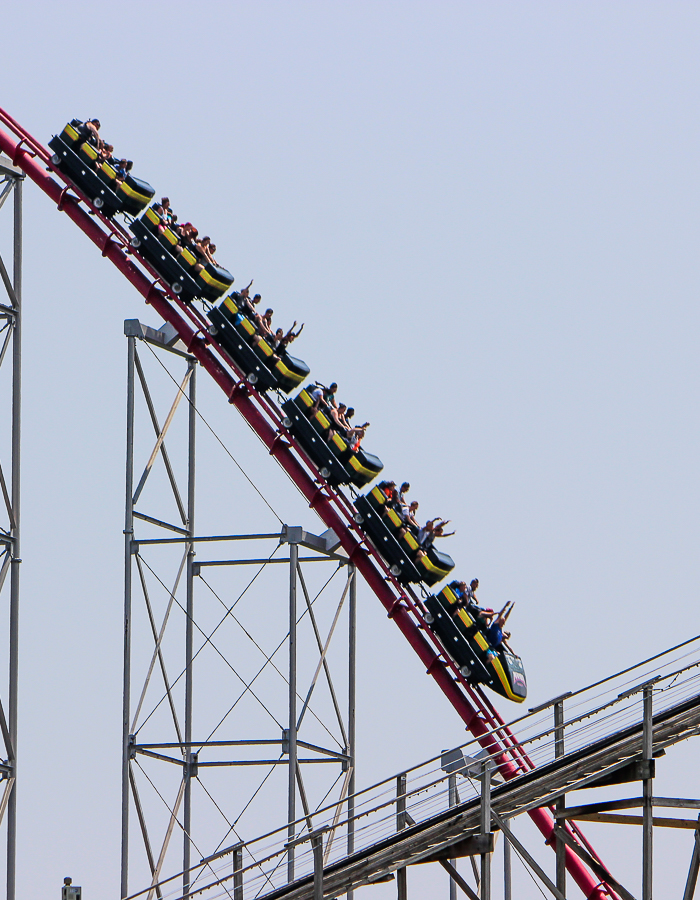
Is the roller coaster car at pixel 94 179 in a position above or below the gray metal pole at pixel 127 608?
above

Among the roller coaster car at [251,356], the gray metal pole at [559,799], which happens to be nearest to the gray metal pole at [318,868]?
the gray metal pole at [559,799]

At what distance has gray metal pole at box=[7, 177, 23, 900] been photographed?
14.7 metres

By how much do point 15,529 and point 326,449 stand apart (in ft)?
10.8

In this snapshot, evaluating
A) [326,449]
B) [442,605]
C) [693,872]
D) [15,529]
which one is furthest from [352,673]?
[693,872]

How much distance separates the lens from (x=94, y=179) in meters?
18.2

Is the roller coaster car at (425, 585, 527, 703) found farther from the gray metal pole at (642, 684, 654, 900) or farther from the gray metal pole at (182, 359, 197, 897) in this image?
the gray metal pole at (642, 684, 654, 900)

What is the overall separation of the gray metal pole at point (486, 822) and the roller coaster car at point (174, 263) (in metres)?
7.54

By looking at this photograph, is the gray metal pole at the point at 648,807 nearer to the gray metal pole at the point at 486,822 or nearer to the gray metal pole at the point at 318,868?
the gray metal pole at the point at 486,822

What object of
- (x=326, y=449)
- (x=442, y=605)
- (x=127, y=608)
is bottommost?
(x=442, y=605)

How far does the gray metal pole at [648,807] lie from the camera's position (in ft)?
37.6

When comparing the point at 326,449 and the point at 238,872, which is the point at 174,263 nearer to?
the point at 326,449

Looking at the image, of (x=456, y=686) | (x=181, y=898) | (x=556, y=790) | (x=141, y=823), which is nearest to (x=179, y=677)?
(x=141, y=823)

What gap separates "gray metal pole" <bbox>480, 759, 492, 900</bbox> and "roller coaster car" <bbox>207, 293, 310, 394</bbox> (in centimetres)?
659

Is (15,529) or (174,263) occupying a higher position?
(174,263)
